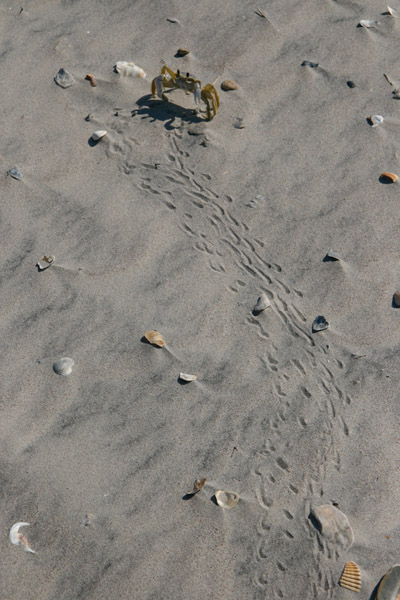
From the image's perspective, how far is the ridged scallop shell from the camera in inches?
93.4

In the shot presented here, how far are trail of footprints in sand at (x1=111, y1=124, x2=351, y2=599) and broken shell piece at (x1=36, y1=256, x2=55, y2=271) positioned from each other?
748mm

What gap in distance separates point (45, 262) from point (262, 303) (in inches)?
48.4

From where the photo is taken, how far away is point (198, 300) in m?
3.13

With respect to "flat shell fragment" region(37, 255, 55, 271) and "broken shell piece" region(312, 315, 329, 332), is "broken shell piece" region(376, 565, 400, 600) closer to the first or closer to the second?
"broken shell piece" region(312, 315, 329, 332)

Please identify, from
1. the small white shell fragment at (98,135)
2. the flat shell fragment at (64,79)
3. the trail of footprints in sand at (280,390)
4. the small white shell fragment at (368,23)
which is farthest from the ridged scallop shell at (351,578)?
the small white shell fragment at (368,23)

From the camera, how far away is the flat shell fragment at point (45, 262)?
318 cm

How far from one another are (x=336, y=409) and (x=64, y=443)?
52.1 inches

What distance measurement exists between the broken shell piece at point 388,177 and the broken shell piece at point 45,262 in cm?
207

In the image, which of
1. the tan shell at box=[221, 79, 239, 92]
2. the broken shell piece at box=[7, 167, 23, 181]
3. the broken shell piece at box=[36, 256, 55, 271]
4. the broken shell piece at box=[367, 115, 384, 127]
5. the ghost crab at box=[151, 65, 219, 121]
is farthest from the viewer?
the tan shell at box=[221, 79, 239, 92]

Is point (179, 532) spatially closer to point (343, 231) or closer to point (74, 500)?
point (74, 500)

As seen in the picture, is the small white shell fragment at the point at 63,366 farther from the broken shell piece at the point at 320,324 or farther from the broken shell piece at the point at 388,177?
the broken shell piece at the point at 388,177

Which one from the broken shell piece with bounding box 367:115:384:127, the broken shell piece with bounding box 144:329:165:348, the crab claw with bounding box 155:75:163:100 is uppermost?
the broken shell piece with bounding box 367:115:384:127

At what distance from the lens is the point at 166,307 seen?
310cm

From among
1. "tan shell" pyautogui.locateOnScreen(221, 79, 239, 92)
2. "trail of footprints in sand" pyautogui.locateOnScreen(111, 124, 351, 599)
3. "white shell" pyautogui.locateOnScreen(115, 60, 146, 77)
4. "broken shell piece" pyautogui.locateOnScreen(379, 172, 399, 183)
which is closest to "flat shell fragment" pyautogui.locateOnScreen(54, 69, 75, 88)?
"white shell" pyautogui.locateOnScreen(115, 60, 146, 77)
